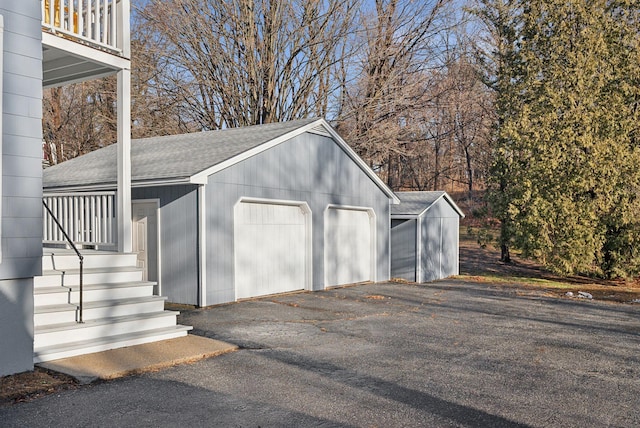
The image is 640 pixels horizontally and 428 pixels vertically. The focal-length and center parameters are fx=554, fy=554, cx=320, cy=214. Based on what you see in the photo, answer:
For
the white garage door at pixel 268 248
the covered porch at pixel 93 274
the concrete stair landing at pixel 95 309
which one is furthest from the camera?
the white garage door at pixel 268 248

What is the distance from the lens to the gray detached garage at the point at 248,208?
35.0 feet

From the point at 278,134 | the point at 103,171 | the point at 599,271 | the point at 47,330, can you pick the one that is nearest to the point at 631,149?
the point at 599,271

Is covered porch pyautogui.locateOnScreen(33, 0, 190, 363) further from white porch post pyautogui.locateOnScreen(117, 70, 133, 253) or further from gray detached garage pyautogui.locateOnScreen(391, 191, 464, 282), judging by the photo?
gray detached garage pyautogui.locateOnScreen(391, 191, 464, 282)

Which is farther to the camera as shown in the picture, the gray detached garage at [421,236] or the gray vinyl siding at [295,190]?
the gray detached garage at [421,236]

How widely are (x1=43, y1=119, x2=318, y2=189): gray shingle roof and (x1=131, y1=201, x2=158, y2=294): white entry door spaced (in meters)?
0.67

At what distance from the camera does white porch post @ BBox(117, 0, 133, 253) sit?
26.3 ft

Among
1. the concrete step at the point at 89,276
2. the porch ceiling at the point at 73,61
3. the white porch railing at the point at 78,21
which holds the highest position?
the white porch railing at the point at 78,21

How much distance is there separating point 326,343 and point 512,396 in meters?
2.90

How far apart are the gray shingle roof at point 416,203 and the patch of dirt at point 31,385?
1255 cm

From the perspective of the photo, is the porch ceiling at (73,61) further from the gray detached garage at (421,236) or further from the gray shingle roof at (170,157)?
the gray detached garage at (421,236)

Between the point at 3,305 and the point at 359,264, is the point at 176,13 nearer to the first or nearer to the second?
the point at 359,264

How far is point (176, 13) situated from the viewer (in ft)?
67.2

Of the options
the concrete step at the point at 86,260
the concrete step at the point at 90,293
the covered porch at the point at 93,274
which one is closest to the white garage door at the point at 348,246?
the covered porch at the point at 93,274

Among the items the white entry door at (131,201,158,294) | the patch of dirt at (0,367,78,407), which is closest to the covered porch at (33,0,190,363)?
the patch of dirt at (0,367,78,407)
